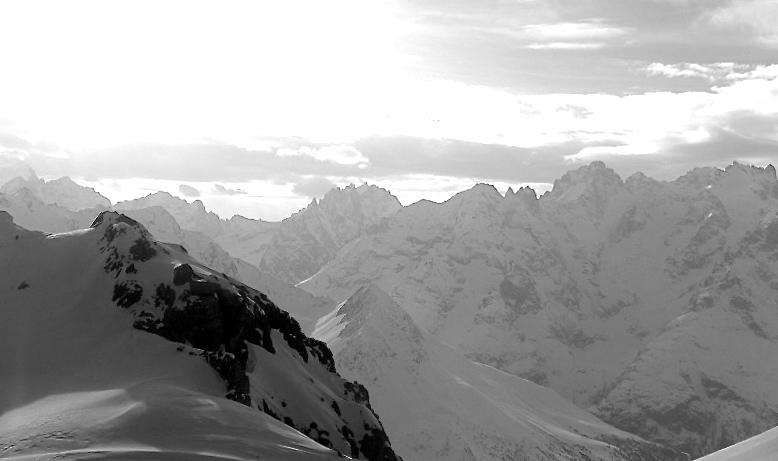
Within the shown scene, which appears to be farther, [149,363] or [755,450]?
[149,363]

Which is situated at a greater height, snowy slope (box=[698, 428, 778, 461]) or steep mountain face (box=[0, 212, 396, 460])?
snowy slope (box=[698, 428, 778, 461])

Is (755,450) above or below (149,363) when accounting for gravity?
above

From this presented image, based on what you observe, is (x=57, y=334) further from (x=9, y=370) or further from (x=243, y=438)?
(x=243, y=438)

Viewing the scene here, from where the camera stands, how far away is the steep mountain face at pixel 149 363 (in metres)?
106

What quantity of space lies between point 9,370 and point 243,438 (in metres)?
47.2

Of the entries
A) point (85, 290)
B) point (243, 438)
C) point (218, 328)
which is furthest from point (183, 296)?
point (243, 438)

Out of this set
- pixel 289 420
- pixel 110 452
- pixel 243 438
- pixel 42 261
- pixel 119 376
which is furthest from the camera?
pixel 42 261

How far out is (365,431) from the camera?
156 meters

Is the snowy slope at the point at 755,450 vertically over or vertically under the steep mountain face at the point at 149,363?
over

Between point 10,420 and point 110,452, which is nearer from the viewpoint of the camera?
point 110,452

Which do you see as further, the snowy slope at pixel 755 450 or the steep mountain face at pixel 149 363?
the steep mountain face at pixel 149 363

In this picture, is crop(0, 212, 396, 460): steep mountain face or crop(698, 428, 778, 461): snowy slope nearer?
crop(698, 428, 778, 461): snowy slope

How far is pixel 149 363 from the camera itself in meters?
133

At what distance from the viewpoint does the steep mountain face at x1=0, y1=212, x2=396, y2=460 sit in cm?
10631
